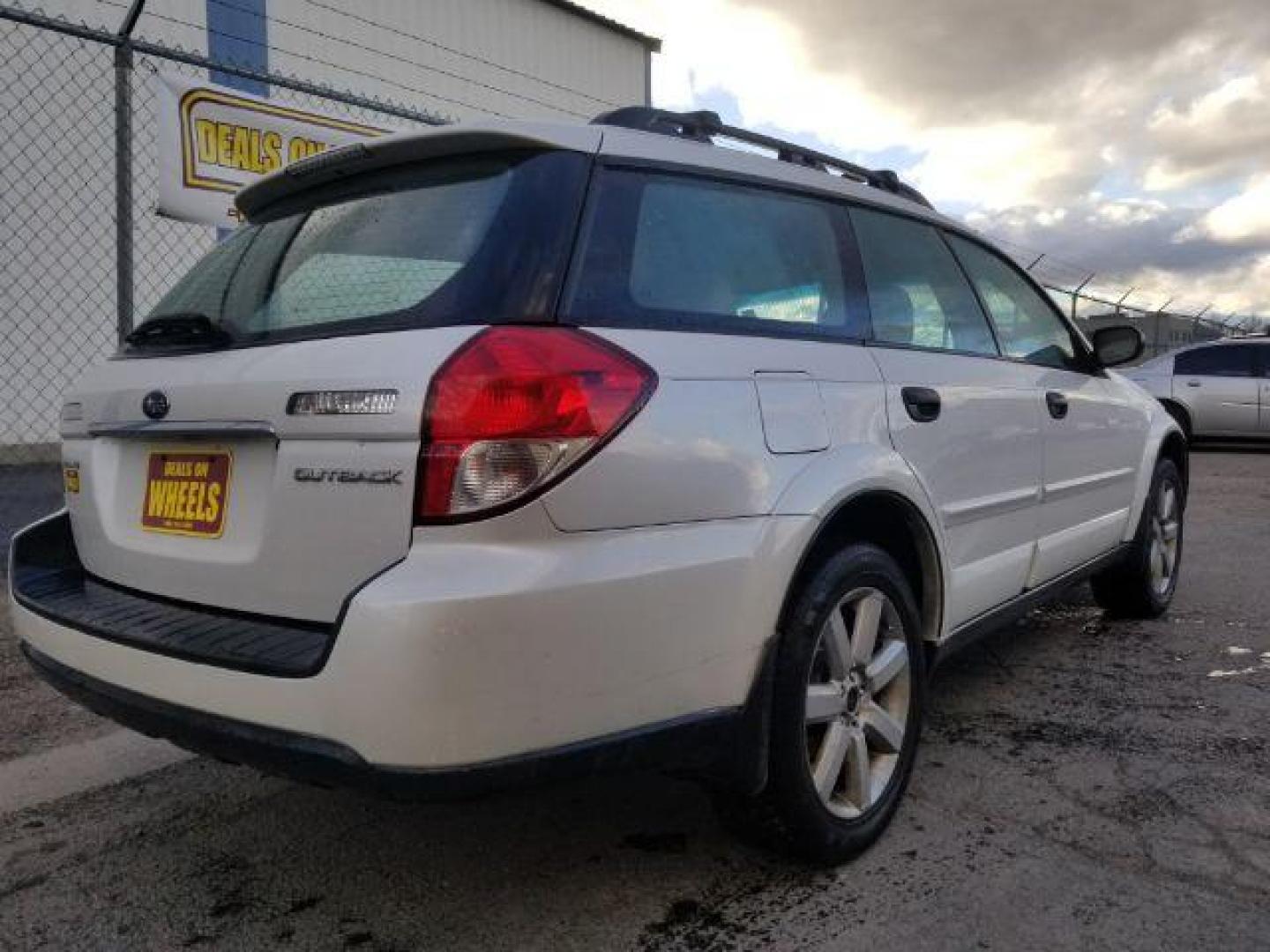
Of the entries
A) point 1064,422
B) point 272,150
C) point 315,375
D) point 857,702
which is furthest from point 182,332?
point 272,150

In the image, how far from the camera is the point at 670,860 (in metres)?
2.54

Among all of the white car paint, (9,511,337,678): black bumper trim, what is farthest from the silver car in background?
(9,511,337,678): black bumper trim

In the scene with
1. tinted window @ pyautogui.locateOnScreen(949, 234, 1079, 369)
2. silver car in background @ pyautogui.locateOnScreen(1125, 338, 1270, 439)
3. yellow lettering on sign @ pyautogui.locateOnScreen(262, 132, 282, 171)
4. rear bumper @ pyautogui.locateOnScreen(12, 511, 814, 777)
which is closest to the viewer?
rear bumper @ pyautogui.locateOnScreen(12, 511, 814, 777)

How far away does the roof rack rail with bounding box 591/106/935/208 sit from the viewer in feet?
8.64

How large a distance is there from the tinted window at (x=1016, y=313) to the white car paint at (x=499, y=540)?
3.54 feet

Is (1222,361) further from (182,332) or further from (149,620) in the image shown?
(149,620)

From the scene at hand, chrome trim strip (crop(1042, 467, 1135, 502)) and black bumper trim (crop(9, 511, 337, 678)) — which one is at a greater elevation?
chrome trim strip (crop(1042, 467, 1135, 502))

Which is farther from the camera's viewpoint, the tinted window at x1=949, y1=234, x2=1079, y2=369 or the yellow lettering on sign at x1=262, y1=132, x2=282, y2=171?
the yellow lettering on sign at x1=262, y1=132, x2=282, y2=171

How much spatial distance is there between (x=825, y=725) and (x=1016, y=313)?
81.9 inches

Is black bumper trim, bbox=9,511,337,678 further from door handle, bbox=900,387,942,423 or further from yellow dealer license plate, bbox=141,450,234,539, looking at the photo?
door handle, bbox=900,387,942,423

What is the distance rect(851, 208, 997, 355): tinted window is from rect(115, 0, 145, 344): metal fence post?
12.1 feet

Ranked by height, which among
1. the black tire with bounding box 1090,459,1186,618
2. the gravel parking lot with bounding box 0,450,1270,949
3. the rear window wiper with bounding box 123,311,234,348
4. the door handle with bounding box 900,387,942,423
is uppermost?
the rear window wiper with bounding box 123,311,234,348

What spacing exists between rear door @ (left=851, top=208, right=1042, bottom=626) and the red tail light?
44.5 inches

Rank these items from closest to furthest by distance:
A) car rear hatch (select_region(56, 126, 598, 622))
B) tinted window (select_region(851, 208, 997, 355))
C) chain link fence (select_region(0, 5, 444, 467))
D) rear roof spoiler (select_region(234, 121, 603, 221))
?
car rear hatch (select_region(56, 126, 598, 622)) < rear roof spoiler (select_region(234, 121, 603, 221)) < tinted window (select_region(851, 208, 997, 355)) < chain link fence (select_region(0, 5, 444, 467))
